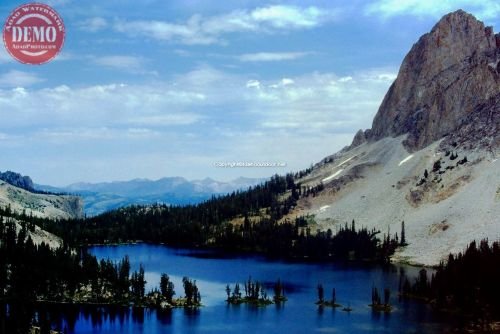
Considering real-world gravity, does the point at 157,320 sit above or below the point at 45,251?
below

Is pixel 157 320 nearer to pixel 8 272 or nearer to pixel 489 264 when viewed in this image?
pixel 8 272

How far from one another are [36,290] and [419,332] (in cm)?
8484

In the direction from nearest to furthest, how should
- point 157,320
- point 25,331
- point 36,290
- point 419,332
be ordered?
point 25,331 < point 419,332 < point 157,320 < point 36,290

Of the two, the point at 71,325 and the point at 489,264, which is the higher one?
the point at 489,264

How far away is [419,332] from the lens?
130250mm

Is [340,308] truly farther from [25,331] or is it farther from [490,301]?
[25,331]

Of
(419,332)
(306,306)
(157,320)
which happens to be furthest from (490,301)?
(157,320)

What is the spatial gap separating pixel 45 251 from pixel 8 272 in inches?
526

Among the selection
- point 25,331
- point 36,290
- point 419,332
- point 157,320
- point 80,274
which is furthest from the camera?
point 80,274

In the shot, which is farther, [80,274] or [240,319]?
[80,274]

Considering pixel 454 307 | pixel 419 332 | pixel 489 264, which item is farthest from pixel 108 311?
pixel 489 264

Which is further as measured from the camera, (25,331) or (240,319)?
(240,319)

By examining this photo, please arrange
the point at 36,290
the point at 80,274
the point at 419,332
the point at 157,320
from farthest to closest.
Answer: the point at 80,274 → the point at 36,290 → the point at 157,320 → the point at 419,332

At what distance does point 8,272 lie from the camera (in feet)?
513
